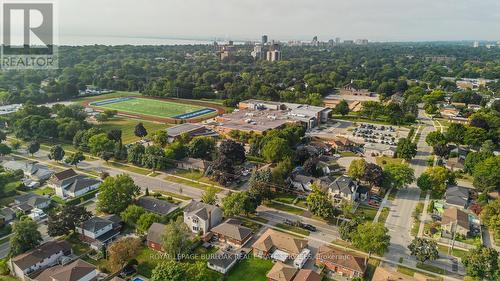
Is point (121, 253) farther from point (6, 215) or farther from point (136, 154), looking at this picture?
point (136, 154)

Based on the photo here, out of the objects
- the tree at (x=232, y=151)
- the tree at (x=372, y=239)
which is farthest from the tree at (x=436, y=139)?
the tree at (x=372, y=239)

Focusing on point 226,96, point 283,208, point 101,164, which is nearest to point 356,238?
point 283,208

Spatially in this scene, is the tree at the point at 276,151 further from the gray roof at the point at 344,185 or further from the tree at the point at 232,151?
the gray roof at the point at 344,185

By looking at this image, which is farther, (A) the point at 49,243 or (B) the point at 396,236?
(B) the point at 396,236

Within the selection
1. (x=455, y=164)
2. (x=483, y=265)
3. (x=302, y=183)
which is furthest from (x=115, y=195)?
(x=455, y=164)

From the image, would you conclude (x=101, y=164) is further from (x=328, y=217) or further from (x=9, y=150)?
(x=328, y=217)

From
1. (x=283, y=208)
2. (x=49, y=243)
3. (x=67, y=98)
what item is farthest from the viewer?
(x=67, y=98)

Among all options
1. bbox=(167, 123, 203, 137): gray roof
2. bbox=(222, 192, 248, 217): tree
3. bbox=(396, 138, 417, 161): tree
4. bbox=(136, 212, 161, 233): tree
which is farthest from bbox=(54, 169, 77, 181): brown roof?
bbox=(396, 138, 417, 161): tree
